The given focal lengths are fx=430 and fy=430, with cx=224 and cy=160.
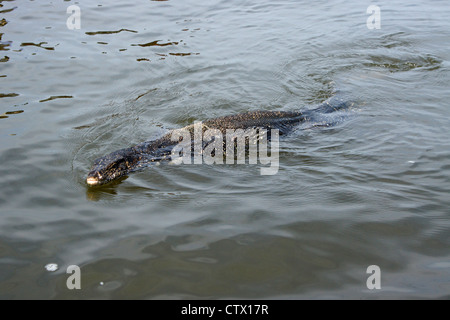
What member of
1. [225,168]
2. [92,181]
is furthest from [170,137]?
[92,181]

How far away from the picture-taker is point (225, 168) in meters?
6.15

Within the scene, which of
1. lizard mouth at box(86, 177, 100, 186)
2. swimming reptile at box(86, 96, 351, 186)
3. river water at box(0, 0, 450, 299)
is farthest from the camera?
swimming reptile at box(86, 96, 351, 186)

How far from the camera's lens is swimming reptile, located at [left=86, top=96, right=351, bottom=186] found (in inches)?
228

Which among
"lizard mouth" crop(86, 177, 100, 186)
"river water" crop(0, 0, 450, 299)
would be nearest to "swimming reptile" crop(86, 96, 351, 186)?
"lizard mouth" crop(86, 177, 100, 186)

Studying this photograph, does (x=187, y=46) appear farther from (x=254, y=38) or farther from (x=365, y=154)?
(x=365, y=154)

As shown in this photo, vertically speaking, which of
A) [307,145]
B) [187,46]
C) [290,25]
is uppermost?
[290,25]

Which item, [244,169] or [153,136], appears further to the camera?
[153,136]

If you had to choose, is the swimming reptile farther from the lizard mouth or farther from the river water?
the river water

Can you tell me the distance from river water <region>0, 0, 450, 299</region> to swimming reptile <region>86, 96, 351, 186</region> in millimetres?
185

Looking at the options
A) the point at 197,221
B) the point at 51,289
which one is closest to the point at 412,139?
the point at 197,221

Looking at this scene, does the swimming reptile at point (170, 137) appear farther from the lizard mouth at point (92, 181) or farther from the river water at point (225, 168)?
the river water at point (225, 168)

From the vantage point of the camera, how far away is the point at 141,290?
3.96 meters

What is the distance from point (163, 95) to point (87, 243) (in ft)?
15.4
